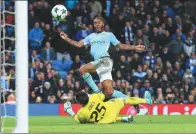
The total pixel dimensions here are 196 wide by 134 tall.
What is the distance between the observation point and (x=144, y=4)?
2745cm

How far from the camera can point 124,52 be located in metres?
24.8

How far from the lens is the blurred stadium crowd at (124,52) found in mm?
22891

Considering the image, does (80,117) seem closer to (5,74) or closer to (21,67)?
(5,74)

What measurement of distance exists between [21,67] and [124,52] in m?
15.6

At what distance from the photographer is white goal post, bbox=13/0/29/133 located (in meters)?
9.27

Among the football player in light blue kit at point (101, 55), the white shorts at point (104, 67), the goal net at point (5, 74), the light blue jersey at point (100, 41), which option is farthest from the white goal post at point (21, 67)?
the white shorts at point (104, 67)

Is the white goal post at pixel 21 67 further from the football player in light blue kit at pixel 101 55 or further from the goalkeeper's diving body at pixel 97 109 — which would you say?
the football player in light blue kit at pixel 101 55

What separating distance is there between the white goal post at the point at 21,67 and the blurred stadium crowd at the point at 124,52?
42.3ft

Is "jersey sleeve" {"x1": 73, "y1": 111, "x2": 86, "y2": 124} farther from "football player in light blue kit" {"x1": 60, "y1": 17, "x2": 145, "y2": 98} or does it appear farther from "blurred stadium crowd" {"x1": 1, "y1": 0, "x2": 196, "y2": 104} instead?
"blurred stadium crowd" {"x1": 1, "y1": 0, "x2": 196, "y2": 104}

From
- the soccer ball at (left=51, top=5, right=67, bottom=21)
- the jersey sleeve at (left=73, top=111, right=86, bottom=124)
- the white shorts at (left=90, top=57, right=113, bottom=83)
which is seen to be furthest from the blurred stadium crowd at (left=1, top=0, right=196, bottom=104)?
the jersey sleeve at (left=73, top=111, right=86, bottom=124)

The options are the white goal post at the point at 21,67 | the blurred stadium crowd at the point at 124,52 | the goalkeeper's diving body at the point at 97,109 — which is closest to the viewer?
the white goal post at the point at 21,67

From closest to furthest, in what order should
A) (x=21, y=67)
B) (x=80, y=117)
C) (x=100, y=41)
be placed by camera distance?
(x=21, y=67) → (x=80, y=117) → (x=100, y=41)

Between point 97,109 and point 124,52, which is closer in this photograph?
point 97,109

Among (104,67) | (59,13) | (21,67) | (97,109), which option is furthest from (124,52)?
(21,67)
